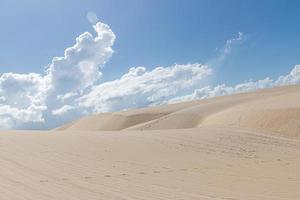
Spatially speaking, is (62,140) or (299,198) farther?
(62,140)

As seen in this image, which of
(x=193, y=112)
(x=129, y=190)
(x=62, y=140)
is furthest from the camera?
(x=193, y=112)

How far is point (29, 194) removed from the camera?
777 centimetres

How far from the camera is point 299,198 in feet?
25.9

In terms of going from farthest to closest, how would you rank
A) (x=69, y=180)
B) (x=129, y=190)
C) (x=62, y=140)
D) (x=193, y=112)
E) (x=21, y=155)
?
(x=193, y=112), (x=62, y=140), (x=21, y=155), (x=69, y=180), (x=129, y=190)

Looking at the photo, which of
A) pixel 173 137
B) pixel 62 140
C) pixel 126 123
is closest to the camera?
pixel 62 140

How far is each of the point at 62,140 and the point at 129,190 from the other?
906 cm

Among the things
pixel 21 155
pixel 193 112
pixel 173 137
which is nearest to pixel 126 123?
pixel 193 112

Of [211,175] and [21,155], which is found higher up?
[21,155]

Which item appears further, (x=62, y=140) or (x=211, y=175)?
(x=62, y=140)

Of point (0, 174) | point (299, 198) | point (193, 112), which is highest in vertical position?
point (193, 112)

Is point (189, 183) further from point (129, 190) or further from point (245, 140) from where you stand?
point (245, 140)

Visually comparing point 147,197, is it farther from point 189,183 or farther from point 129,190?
point 189,183

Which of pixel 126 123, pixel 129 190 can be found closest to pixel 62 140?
pixel 129 190

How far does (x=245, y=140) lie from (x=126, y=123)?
106 feet
